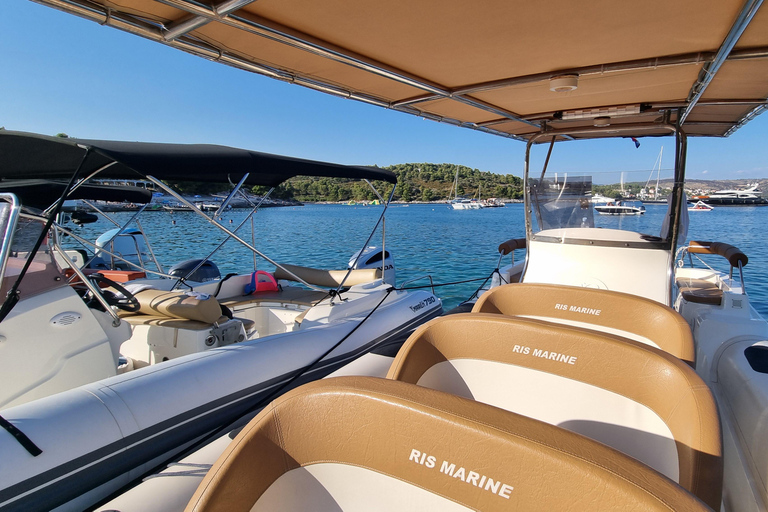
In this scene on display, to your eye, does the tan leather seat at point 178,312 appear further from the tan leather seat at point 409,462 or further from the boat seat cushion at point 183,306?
the tan leather seat at point 409,462

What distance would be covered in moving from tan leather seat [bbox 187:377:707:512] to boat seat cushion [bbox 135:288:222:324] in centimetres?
262

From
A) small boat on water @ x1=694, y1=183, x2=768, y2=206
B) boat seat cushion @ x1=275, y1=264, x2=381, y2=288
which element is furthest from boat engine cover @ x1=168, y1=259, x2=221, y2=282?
small boat on water @ x1=694, y1=183, x2=768, y2=206

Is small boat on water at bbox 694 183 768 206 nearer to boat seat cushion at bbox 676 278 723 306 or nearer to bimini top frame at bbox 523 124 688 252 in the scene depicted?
boat seat cushion at bbox 676 278 723 306

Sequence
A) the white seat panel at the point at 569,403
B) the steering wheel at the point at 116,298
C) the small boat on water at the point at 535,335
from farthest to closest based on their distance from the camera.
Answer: the steering wheel at the point at 116,298 < the white seat panel at the point at 569,403 < the small boat on water at the point at 535,335

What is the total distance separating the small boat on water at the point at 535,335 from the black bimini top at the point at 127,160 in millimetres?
691

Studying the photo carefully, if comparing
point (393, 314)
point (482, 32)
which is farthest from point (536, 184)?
point (482, 32)

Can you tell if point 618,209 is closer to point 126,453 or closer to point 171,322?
point 171,322

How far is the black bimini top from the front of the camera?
2.49 meters

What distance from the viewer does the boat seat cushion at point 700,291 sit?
3.48 m

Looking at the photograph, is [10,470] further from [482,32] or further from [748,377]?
[748,377]

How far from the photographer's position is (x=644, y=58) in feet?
9.75

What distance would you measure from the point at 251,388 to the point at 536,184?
12.6 feet

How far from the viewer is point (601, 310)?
260 centimetres

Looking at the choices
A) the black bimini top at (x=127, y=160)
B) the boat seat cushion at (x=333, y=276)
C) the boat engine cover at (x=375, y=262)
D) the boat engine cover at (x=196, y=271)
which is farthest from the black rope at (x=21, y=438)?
the boat engine cover at (x=375, y=262)
